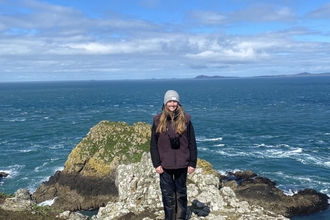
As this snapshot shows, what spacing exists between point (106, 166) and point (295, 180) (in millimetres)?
22478

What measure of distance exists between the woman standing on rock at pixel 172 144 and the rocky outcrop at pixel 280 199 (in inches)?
964

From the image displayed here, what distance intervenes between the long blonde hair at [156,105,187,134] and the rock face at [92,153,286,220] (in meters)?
4.03

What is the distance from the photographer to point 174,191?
9.70m

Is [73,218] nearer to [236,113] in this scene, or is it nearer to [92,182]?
[92,182]

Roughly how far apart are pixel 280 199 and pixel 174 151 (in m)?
27.1

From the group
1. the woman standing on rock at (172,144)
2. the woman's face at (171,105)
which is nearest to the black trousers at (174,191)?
the woman standing on rock at (172,144)

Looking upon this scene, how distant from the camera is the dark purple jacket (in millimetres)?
8938

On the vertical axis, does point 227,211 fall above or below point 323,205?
above

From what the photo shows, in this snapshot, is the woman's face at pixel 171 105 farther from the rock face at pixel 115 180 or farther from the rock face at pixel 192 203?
the rock face at pixel 115 180

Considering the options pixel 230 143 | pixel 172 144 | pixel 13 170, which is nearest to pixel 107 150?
pixel 13 170

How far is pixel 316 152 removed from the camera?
48.6m

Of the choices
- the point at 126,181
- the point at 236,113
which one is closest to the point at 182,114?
the point at 126,181

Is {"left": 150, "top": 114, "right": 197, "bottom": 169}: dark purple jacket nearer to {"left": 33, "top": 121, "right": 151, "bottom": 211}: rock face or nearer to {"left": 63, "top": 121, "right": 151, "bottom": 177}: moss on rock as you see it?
{"left": 33, "top": 121, "right": 151, "bottom": 211}: rock face

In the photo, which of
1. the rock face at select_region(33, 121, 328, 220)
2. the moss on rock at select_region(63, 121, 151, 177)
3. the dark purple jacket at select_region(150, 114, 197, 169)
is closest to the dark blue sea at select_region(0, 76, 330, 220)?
the rock face at select_region(33, 121, 328, 220)
